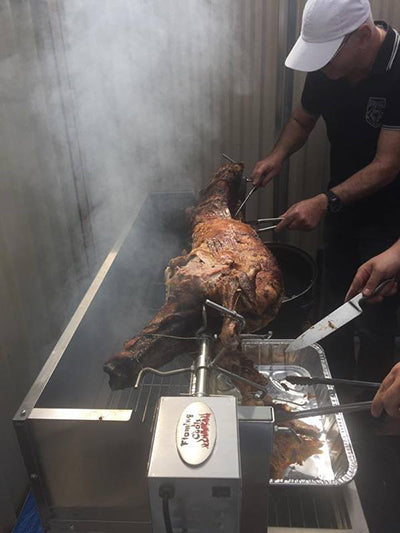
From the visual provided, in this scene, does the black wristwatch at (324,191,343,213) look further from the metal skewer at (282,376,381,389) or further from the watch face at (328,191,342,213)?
the metal skewer at (282,376,381,389)

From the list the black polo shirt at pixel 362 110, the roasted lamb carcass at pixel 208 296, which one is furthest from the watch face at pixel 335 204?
the roasted lamb carcass at pixel 208 296

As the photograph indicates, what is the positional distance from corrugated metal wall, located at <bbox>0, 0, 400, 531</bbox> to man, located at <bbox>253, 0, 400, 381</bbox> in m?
0.56

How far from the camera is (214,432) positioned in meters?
0.73

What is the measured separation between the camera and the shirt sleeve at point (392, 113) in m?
2.22

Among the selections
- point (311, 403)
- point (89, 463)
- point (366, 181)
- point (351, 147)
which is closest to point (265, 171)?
point (351, 147)

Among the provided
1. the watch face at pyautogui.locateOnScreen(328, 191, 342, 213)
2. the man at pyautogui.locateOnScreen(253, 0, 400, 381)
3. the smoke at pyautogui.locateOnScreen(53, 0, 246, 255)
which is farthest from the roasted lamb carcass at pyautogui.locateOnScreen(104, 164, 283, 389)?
the smoke at pyautogui.locateOnScreen(53, 0, 246, 255)

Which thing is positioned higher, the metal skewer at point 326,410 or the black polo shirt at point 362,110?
the black polo shirt at point 362,110

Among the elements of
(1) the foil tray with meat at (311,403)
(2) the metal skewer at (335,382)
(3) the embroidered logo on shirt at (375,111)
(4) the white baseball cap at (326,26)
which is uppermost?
(4) the white baseball cap at (326,26)

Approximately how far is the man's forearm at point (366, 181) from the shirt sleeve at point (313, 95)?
1.96ft

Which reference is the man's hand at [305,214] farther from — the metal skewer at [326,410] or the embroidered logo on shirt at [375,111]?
the metal skewer at [326,410]

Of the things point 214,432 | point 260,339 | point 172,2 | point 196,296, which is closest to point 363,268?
point 260,339

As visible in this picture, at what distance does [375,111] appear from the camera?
2369 millimetres

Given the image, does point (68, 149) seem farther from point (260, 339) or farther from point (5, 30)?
point (260, 339)

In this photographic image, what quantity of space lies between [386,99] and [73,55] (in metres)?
2.03
